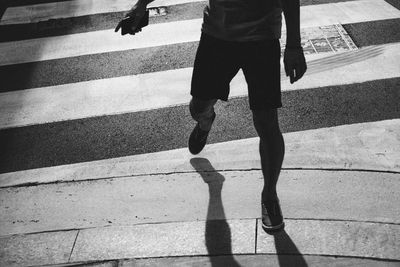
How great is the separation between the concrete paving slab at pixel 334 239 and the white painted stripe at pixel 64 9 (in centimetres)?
381

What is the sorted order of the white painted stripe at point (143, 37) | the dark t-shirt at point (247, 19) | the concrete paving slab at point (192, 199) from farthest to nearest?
the white painted stripe at point (143, 37) < the concrete paving slab at point (192, 199) < the dark t-shirt at point (247, 19)

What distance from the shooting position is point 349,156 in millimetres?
4012

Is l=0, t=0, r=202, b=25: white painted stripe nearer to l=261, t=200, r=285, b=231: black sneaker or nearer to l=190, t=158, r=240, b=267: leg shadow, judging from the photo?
l=190, t=158, r=240, b=267: leg shadow

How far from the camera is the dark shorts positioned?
3.09 metres

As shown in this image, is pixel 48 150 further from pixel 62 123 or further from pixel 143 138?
pixel 143 138

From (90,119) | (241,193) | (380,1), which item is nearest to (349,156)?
(241,193)

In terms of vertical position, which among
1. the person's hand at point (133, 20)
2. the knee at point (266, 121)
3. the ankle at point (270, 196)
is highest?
the person's hand at point (133, 20)

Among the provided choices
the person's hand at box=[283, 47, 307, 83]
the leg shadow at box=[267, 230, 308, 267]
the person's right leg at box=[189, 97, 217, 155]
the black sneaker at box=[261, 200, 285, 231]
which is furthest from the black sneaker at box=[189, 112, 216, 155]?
the person's hand at box=[283, 47, 307, 83]

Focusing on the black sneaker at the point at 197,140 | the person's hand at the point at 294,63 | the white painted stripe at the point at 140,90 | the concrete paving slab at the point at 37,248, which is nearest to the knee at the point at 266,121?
the person's hand at the point at 294,63

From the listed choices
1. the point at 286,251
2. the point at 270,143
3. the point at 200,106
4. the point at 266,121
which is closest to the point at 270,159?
the point at 270,143

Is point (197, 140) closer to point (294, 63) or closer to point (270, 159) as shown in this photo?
point (270, 159)

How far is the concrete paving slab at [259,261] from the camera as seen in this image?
3.13m

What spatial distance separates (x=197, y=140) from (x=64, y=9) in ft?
10.8

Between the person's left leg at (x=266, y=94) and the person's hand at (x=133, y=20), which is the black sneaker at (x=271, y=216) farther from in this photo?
the person's hand at (x=133, y=20)
